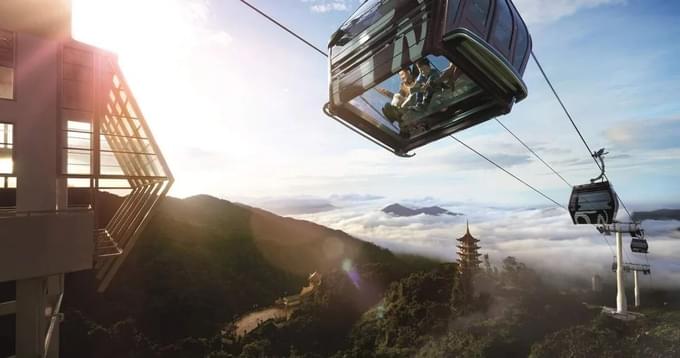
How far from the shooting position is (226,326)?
36344 mm

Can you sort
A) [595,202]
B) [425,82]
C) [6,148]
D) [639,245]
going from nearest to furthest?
[425,82] < [6,148] < [595,202] < [639,245]

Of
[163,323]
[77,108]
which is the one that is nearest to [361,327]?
[163,323]

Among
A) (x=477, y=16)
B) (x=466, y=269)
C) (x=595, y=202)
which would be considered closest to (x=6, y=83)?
(x=477, y=16)

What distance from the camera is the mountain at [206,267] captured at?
32188mm

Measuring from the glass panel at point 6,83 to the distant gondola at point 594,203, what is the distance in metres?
19.4

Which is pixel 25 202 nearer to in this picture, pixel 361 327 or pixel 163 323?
pixel 163 323

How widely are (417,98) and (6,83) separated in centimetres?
938

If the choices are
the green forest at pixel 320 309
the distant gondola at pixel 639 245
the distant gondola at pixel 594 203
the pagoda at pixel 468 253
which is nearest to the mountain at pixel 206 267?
the green forest at pixel 320 309

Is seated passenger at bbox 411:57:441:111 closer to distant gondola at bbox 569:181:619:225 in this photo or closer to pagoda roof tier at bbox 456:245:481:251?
distant gondola at bbox 569:181:619:225

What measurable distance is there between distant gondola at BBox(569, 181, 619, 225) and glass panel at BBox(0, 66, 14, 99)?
19.4 m

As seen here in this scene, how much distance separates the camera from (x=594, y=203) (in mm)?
14086

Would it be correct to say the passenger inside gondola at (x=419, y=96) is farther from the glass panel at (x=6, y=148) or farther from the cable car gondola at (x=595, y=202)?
the cable car gondola at (x=595, y=202)

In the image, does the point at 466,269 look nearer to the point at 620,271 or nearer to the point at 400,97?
the point at 620,271

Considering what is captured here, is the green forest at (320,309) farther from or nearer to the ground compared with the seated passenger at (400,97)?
nearer to the ground
